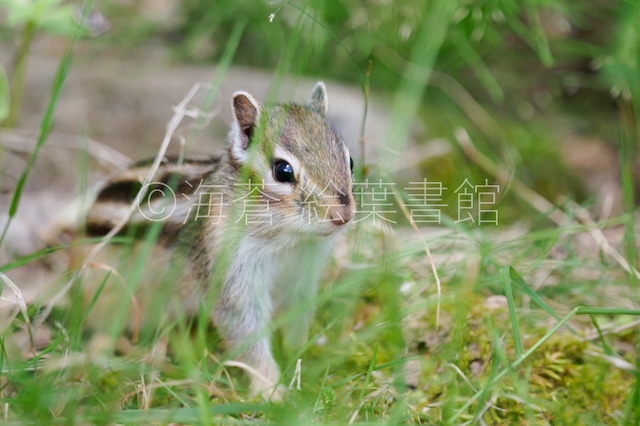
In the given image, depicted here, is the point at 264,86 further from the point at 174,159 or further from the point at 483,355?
the point at 483,355

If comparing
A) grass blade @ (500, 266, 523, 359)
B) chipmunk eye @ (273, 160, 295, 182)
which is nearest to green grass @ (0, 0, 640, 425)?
grass blade @ (500, 266, 523, 359)

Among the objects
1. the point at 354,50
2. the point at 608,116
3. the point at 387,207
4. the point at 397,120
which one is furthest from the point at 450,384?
the point at 608,116

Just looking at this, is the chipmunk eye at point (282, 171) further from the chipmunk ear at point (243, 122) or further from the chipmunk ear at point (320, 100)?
the chipmunk ear at point (320, 100)

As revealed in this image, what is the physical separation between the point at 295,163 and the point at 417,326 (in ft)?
2.73

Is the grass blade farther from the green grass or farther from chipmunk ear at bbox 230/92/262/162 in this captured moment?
chipmunk ear at bbox 230/92/262/162

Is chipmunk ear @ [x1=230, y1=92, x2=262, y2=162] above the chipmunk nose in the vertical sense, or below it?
above

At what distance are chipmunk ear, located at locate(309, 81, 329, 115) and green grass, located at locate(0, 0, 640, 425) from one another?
6.5 inches

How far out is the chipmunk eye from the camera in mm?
2787

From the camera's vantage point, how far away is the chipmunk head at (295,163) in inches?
107

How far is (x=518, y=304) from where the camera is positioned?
123 inches

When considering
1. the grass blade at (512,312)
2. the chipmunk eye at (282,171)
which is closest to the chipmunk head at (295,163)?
the chipmunk eye at (282,171)

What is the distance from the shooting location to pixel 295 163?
276cm

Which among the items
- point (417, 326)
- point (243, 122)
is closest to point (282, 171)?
point (243, 122)

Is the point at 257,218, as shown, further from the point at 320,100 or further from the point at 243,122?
the point at 320,100
